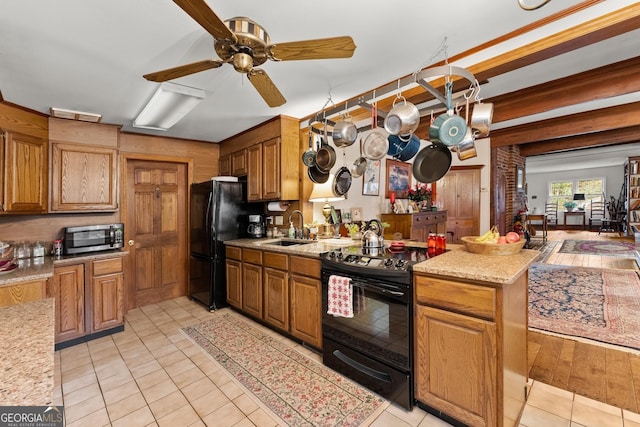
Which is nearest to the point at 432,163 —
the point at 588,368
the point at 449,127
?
the point at 449,127

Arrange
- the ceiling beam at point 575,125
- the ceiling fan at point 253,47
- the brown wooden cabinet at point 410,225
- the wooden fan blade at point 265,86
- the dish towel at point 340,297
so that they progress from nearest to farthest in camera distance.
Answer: the ceiling fan at point 253,47, the wooden fan blade at point 265,86, the dish towel at point 340,297, the ceiling beam at point 575,125, the brown wooden cabinet at point 410,225

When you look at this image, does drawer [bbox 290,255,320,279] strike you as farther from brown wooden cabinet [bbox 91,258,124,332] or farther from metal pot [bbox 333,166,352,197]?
brown wooden cabinet [bbox 91,258,124,332]

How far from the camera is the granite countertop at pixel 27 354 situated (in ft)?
2.20

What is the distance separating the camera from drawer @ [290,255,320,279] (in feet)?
8.11

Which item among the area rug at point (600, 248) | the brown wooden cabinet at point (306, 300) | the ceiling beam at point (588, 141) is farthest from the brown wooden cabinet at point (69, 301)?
the ceiling beam at point (588, 141)

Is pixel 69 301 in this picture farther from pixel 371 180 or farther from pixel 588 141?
pixel 588 141

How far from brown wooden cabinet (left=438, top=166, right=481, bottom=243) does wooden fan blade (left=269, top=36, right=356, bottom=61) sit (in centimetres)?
543

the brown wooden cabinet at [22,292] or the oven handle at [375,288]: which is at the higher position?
the oven handle at [375,288]

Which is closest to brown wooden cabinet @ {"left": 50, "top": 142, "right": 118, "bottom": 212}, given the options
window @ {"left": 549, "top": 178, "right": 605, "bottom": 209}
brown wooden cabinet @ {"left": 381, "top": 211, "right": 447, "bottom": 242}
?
brown wooden cabinet @ {"left": 381, "top": 211, "right": 447, "bottom": 242}

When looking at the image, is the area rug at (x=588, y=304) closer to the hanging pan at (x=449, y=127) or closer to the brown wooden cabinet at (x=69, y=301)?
the hanging pan at (x=449, y=127)

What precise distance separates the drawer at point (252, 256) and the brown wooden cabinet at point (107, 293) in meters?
1.27

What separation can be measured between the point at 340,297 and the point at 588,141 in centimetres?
738

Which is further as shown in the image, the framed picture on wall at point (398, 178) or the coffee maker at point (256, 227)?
the framed picture on wall at point (398, 178)

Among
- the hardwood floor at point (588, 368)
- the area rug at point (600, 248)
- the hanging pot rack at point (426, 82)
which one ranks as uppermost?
the hanging pot rack at point (426, 82)
